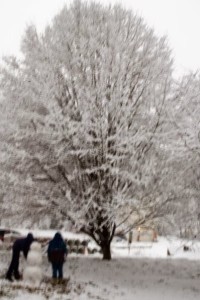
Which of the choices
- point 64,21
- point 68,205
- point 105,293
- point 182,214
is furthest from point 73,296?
point 64,21

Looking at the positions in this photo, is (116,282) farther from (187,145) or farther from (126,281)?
(187,145)

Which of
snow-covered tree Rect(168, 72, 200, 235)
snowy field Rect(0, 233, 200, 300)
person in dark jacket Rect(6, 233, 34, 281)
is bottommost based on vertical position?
snowy field Rect(0, 233, 200, 300)

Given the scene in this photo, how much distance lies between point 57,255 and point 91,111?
17.0 ft

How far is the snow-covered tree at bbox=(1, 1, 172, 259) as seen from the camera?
14855 millimetres

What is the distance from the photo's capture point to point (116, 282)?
12953mm

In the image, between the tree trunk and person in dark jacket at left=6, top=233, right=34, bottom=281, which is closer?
person in dark jacket at left=6, top=233, right=34, bottom=281

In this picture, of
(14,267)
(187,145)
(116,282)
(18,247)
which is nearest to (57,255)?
(18,247)

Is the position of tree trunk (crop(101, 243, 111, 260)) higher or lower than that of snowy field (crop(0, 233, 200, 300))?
higher

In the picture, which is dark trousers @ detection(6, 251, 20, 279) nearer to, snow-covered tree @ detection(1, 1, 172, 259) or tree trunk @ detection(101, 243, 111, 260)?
snow-covered tree @ detection(1, 1, 172, 259)

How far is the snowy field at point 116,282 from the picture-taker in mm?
10102

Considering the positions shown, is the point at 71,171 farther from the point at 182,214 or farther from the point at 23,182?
the point at 182,214

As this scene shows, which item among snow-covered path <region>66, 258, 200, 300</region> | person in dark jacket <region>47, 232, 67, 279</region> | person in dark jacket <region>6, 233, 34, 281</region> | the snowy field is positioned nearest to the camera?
the snowy field

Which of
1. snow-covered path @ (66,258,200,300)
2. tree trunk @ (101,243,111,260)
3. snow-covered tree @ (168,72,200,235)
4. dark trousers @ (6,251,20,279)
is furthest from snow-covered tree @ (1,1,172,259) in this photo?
dark trousers @ (6,251,20,279)

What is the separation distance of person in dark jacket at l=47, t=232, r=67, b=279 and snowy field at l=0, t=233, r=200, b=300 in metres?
0.31
